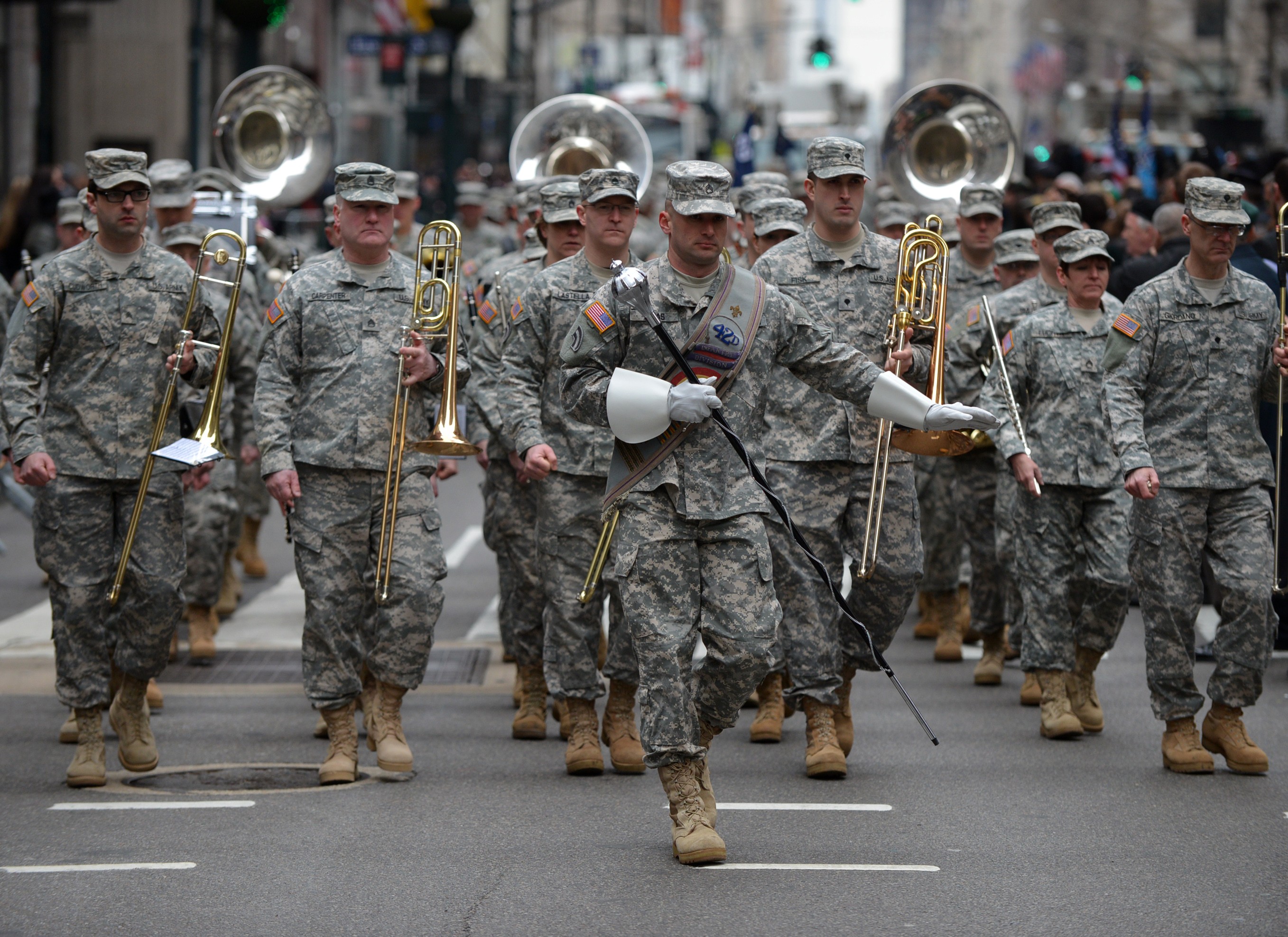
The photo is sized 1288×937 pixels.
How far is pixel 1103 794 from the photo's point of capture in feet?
25.9

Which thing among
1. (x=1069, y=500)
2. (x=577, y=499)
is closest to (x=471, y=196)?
(x=1069, y=500)

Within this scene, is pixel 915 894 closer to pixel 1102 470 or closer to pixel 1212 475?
pixel 1212 475

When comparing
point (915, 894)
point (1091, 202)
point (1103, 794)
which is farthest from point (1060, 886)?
point (1091, 202)

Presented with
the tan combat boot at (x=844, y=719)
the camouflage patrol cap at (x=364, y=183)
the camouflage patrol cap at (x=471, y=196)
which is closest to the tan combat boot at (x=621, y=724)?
the tan combat boot at (x=844, y=719)

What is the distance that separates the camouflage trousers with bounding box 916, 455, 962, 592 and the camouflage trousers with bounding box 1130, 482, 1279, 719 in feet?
9.43

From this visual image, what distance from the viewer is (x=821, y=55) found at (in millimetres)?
39844

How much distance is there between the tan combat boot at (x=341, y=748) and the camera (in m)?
8.02

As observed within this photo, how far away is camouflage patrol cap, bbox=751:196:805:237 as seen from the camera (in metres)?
10.4

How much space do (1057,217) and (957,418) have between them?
3.49m

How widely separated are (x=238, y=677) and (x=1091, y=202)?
6.11 metres

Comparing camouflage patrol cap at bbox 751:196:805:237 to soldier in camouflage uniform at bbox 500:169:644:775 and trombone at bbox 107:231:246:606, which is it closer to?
soldier in camouflage uniform at bbox 500:169:644:775

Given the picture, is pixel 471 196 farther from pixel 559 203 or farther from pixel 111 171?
pixel 111 171

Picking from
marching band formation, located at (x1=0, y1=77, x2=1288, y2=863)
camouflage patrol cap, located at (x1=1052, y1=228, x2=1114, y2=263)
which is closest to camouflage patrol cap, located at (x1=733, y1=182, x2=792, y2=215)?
camouflage patrol cap, located at (x1=1052, y1=228, x2=1114, y2=263)

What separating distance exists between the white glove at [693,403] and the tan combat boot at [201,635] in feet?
16.6
